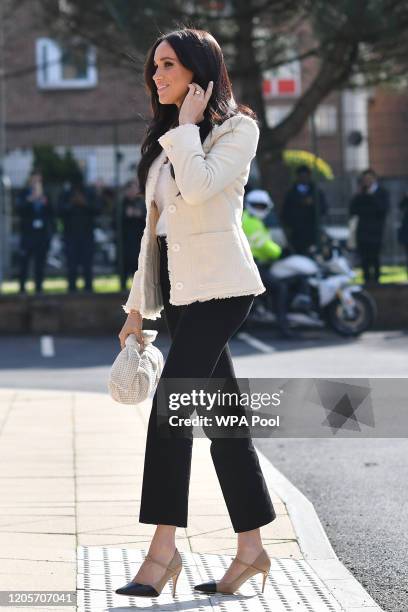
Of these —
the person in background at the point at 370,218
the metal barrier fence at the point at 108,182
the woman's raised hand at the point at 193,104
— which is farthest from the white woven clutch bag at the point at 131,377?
the person in background at the point at 370,218

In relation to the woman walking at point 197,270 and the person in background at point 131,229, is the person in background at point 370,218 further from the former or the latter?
the woman walking at point 197,270

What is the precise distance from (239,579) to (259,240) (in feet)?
38.1

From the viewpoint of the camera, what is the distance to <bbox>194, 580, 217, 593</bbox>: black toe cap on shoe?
4.70 m

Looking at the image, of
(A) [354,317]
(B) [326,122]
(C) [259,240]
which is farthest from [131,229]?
(A) [354,317]

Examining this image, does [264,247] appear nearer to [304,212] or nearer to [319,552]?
[304,212]

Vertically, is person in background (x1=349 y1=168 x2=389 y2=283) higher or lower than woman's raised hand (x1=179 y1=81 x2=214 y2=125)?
lower

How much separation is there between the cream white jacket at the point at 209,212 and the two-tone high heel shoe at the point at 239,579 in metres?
0.91

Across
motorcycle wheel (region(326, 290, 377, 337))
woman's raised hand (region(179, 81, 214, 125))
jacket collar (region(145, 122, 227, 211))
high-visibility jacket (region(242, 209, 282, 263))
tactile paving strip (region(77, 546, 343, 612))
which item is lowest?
motorcycle wheel (region(326, 290, 377, 337))

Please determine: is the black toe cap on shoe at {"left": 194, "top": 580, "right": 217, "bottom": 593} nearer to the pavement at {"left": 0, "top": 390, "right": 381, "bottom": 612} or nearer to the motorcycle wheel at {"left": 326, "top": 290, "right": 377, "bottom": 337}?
the pavement at {"left": 0, "top": 390, "right": 381, "bottom": 612}

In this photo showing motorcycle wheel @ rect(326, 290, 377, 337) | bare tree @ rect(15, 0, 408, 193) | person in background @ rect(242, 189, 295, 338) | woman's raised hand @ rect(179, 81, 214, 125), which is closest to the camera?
woman's raised hand @ rect(179, 81, 214, 125)

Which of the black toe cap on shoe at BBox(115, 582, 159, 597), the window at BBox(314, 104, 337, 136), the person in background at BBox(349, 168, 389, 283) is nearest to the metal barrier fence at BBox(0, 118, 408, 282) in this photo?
the person in background at BBox(349, 168, 389, 283)

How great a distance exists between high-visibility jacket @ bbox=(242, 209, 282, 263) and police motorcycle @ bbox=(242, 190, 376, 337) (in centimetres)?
22

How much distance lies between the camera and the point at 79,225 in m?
18.4

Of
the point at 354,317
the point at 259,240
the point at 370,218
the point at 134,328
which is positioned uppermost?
the point at 134,328
